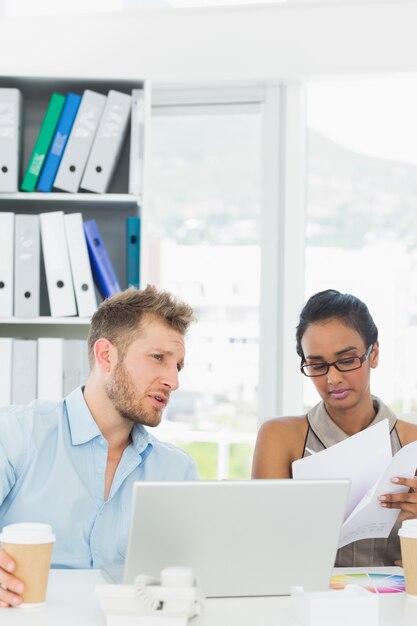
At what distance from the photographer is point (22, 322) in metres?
3.04

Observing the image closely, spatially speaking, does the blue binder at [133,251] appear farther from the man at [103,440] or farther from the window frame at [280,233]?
the man at [103,440]

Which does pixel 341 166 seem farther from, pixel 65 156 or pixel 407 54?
pixel 65 156

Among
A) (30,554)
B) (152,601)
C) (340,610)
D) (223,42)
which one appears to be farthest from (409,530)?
(223,42)

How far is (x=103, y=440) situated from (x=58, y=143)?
1.50 metres

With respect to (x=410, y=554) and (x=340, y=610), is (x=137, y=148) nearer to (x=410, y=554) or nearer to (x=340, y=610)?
(x=410, y=554)

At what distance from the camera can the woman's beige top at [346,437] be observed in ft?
6.28

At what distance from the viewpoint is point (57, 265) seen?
2.98 metres

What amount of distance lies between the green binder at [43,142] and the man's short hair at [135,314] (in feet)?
3.96

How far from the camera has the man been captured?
174 cm

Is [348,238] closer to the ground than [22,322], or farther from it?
farther from it

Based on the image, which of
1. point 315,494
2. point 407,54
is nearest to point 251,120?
point 407,54

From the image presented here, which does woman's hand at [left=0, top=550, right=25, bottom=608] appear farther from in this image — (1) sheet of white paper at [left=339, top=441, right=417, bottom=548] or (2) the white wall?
(2) the white wall

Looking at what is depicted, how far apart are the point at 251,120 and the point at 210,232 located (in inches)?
18.3

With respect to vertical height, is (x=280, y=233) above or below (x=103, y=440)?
above
